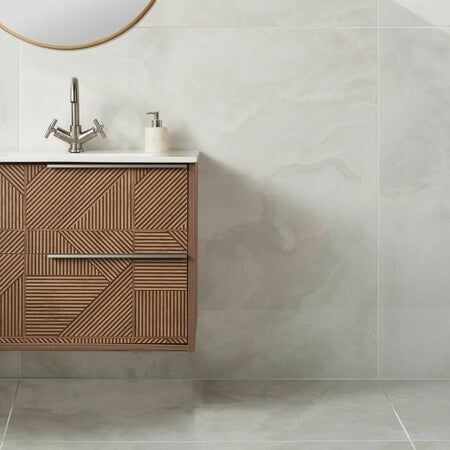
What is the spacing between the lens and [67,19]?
2.99 m

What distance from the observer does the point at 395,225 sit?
3.11 metres

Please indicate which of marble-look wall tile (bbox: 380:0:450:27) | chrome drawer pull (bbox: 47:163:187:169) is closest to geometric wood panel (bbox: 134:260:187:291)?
chrome drawer pull (bbox: 47:163:187:169)

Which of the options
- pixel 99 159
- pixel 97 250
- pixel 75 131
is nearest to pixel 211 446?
pixel 97 250

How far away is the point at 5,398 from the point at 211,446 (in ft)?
2.67

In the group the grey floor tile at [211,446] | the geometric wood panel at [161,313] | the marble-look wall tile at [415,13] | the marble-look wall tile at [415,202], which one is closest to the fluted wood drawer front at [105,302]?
the geometric wood panel at [161,313]

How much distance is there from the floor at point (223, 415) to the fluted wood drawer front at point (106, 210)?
0.53m

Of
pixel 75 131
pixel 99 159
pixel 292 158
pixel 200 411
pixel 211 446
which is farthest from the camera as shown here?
pixel 292 158

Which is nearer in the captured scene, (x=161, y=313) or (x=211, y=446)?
(x=211, y=446)

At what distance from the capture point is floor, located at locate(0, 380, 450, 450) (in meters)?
2.57

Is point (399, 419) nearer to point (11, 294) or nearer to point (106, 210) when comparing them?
point (106, 210)

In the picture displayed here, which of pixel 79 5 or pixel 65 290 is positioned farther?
pixel 79 5

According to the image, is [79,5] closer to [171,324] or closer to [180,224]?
[180,224]

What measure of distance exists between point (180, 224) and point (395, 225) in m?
0.84

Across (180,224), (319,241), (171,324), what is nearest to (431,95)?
(319,241)
